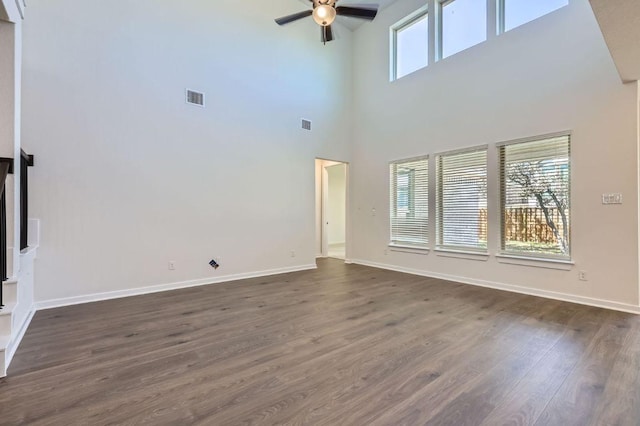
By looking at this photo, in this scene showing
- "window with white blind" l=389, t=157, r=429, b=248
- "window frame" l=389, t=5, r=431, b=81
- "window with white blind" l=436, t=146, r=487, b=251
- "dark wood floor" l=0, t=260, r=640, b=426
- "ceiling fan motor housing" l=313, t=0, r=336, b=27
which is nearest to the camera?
"dark wood floor" l=0, t=260, r=640, b=426

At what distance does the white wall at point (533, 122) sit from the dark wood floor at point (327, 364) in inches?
28.2

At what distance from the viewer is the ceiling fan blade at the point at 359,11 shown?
3.91 m

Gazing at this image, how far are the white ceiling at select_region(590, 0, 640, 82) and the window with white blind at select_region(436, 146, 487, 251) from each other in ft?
6.60

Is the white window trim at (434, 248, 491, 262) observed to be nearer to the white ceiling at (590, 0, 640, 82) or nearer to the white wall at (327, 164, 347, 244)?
the white ceiling at (590, 0, 640, 82)

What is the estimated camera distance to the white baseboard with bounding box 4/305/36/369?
230cm

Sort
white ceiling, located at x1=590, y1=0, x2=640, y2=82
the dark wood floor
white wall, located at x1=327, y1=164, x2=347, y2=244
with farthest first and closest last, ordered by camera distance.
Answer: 1. white wall, located at x1=327, y1=164, x2=347, y2=244
2. white ceiling, located at x1=590, y1=0, x2=640, y2=82
3. the dark wood floor

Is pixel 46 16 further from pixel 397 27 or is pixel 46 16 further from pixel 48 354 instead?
pixel 397 27

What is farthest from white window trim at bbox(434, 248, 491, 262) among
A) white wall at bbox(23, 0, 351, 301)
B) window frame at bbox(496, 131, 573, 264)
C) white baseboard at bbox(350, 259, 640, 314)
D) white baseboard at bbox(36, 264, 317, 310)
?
white baseboard at bbox(36, 264, 317, 310)

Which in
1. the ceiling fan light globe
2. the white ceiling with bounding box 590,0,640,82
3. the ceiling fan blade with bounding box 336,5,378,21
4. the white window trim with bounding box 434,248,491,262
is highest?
the ceiling fan blade with bounding box 336,5,378,21

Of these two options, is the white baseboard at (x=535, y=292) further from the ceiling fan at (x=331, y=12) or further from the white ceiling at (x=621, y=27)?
the ceiling fan at (x=331, y=12)

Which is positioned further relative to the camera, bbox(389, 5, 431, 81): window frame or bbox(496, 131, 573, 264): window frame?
bbox(389, 5, 431, 81): window frame

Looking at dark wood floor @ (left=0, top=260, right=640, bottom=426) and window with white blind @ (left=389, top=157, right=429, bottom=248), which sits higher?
window with white blind @ (left=389, top=157, right=429, bottom=248)

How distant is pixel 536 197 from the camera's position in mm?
4348

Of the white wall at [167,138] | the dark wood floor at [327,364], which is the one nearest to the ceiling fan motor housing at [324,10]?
the white wall at [167,138]
